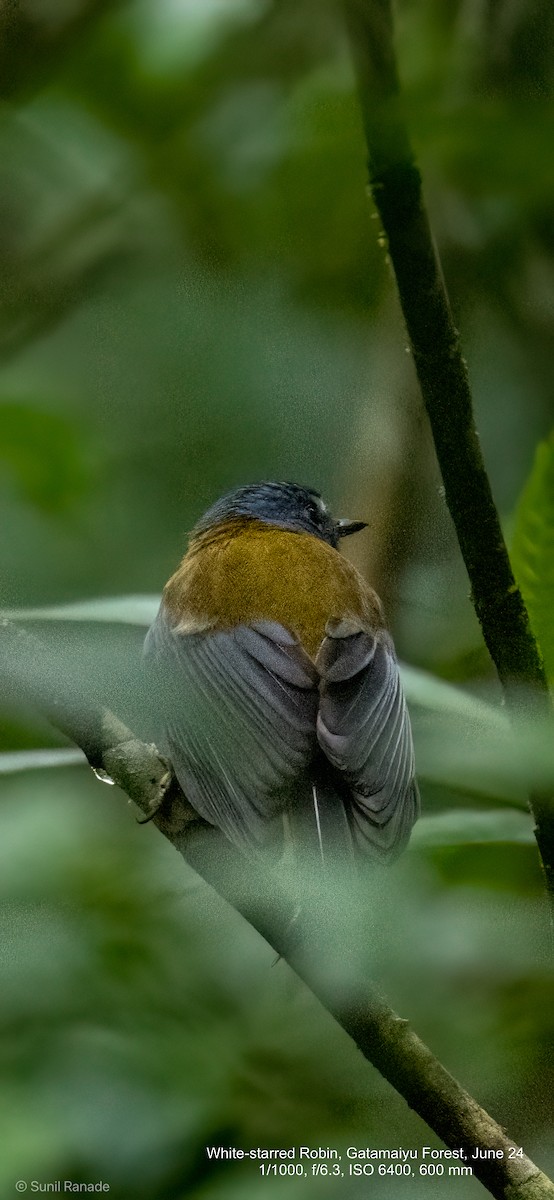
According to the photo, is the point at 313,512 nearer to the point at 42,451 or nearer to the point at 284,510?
the point at 284,510

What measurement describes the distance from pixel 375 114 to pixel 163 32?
1.09m

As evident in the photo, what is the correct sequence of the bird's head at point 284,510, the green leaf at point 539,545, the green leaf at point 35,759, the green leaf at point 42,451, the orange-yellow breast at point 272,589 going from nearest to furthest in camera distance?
the green leaf at point 539,545 < the green leaf at point 42,451 < the green leaf at point 35,759 < the orange-yellow breast at point 272,589 < the bird's head at point 284,510

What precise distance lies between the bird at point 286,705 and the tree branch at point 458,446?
0.50 meters

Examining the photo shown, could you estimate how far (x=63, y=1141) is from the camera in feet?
5.38

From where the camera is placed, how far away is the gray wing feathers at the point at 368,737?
2250mm

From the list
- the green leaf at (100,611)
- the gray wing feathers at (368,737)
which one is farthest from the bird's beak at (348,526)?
the green leaf at (100,611)

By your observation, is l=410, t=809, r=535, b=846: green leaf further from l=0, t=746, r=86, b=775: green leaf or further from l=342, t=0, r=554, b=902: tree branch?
l=0, t=746, r=86, b=775: green leaf

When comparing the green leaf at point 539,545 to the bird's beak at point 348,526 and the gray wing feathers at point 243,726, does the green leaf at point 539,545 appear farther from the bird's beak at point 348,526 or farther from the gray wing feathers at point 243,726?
the bird's beak at point 348,526

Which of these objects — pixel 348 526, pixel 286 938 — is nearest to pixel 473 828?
pixel 286 938

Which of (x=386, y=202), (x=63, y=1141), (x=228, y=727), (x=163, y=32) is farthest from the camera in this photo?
(x=228, y=727)

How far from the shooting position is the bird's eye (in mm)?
3635

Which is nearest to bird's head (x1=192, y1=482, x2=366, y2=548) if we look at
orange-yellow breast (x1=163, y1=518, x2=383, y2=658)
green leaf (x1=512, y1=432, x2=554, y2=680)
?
orange-yellow breast (x1=163, y1=518, x2=383, y2=658)

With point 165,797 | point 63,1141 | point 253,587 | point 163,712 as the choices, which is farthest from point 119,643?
Result: point 253,587

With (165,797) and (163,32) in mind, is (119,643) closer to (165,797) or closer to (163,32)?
(165,797)
